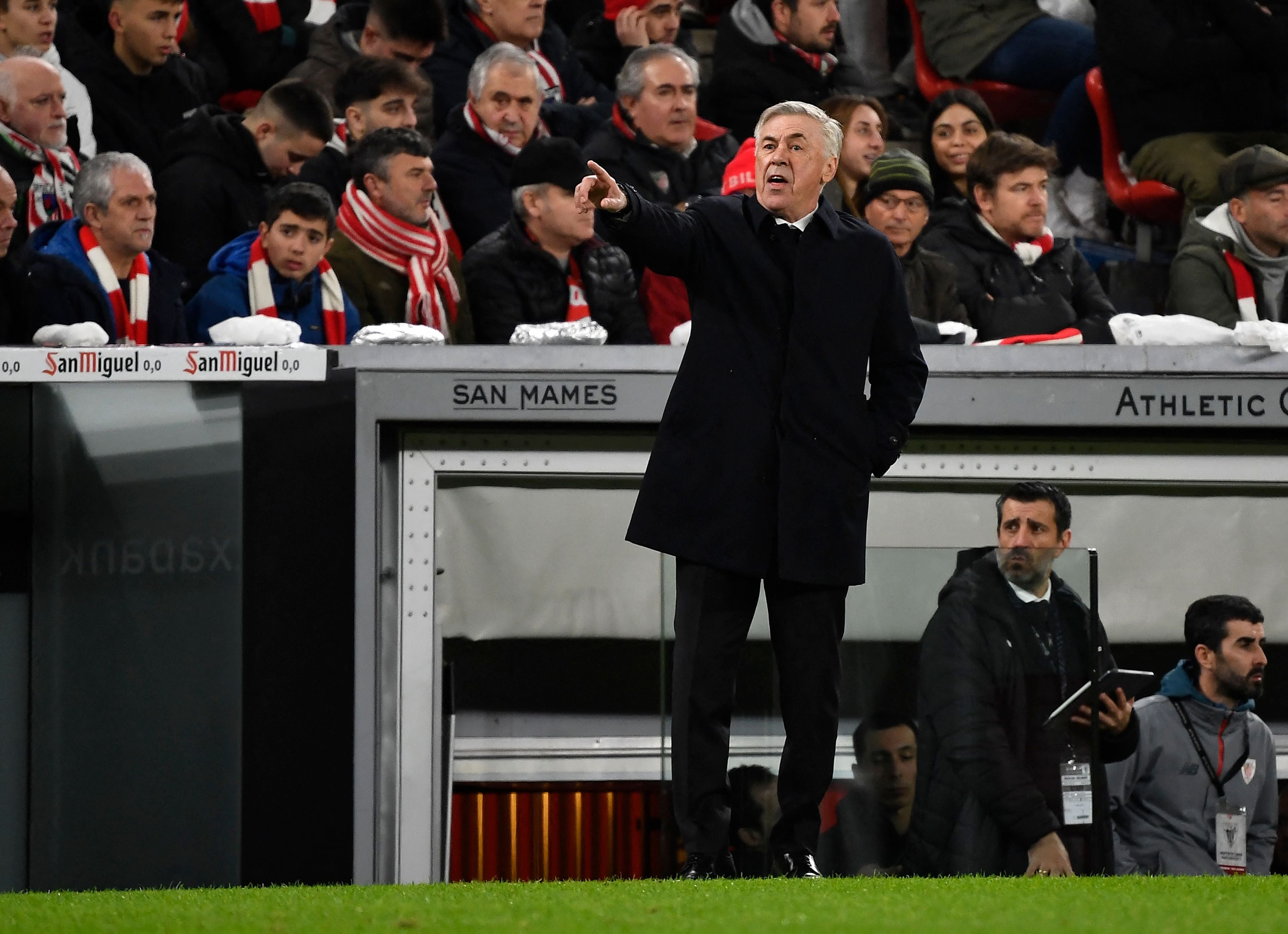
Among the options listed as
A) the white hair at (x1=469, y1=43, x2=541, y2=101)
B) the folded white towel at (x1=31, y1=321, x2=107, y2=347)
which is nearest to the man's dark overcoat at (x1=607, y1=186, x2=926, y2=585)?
the folded white towel at (x1=31, y1=321, x2=107, y2=347)

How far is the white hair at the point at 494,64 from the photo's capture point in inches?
322

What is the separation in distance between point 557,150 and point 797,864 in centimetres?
353

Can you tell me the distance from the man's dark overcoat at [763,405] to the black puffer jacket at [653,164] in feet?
11.6

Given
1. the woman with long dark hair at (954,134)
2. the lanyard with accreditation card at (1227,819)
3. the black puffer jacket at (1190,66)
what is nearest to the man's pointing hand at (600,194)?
the lanyard with accreditation card at (1227,819)

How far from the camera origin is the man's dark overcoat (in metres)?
4.37

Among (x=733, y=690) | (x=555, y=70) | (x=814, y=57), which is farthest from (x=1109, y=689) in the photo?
(x=555, y=70)

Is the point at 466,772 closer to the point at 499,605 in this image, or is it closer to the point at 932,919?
the point at 499,605

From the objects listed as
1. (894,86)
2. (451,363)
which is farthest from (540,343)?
(894,86)

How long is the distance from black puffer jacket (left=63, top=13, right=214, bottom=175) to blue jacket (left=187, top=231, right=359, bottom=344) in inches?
55.0

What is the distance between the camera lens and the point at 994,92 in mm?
9547

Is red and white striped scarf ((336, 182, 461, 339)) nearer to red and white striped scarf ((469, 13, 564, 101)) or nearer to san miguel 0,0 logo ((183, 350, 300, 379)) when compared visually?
san miguel 0,0 logo ((183, 350, 300, 379))

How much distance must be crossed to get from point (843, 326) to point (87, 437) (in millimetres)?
2730

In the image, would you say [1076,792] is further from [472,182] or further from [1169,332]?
[472,182]

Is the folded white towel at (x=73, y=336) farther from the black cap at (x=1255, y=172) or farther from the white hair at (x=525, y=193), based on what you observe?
the black cap at (x=1255, y=172)
